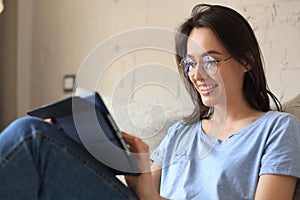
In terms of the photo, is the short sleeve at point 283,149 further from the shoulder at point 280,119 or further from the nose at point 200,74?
the nose at point 200,74

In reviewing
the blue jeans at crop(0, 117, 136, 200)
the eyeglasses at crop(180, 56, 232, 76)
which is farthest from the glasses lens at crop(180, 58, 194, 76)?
the blue jeans at crop(0, 117, 136, 200)

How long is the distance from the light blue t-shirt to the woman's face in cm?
11

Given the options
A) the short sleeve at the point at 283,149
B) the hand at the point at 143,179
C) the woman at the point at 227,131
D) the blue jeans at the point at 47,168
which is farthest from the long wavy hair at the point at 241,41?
the blue jeans at the point at 47,168

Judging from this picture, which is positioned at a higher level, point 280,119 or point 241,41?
point 241,41

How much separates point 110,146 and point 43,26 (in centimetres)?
160

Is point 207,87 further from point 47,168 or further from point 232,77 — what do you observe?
point 47,168

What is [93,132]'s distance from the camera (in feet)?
2.93

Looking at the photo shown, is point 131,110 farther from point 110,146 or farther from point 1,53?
point 1,53

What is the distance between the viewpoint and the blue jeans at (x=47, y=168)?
0.78 m

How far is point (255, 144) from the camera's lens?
3.57 ft

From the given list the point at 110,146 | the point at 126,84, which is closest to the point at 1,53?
the point at 126,84

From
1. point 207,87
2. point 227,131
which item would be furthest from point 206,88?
point 227,131

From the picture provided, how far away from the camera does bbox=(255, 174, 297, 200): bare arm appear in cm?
99

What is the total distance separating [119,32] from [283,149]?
1.14 metres
